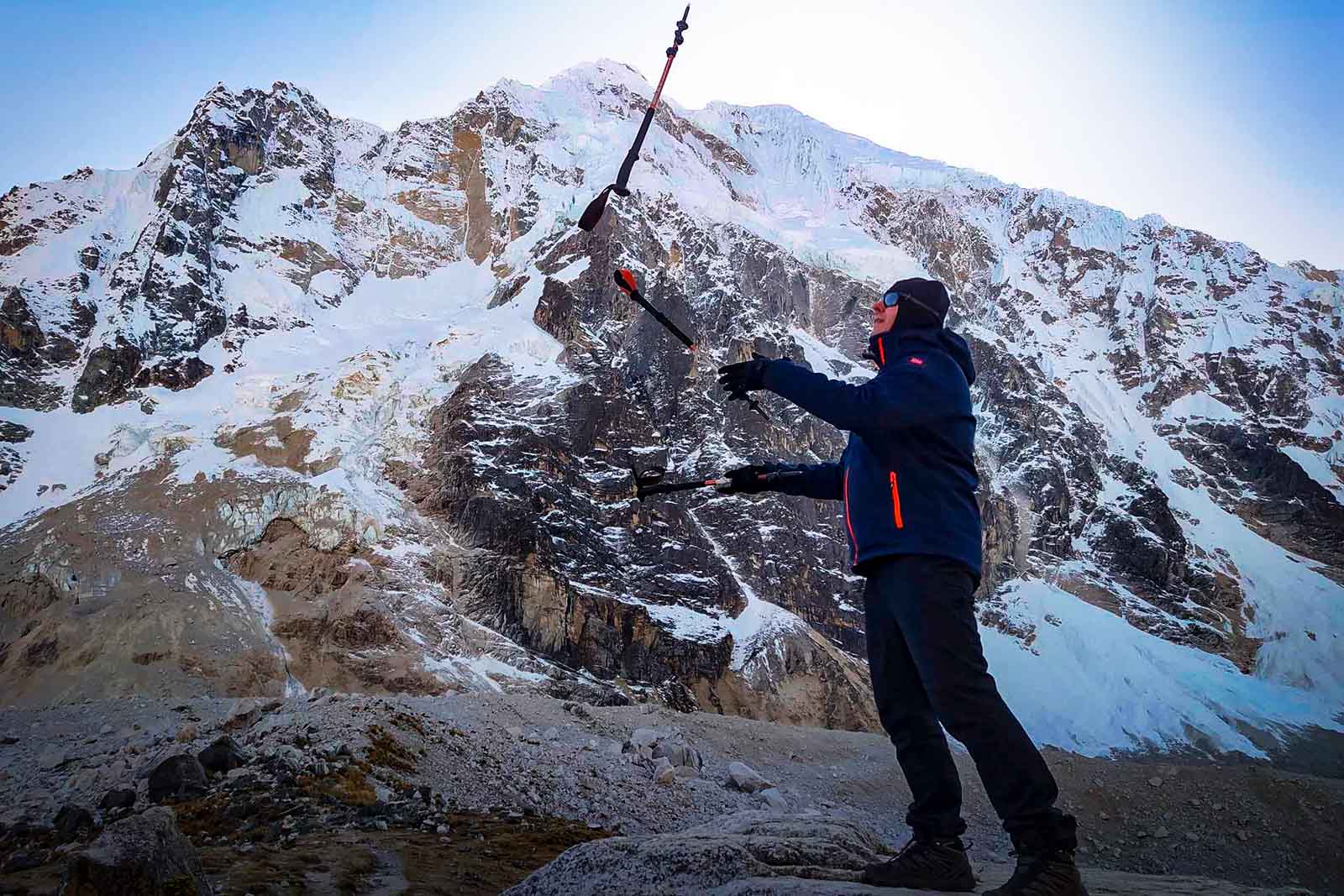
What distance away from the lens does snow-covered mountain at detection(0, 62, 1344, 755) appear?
5375 cm

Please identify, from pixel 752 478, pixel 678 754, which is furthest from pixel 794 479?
pixel 678 754

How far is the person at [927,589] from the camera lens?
339 cm

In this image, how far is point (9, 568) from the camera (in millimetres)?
51375

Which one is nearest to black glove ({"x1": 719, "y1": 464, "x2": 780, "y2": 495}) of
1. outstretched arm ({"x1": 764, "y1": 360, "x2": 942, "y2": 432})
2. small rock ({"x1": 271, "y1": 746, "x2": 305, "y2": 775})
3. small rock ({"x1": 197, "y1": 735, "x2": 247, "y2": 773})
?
outstretched arm ({"x1": 764, "y1": 360, "x2": 942, "y2": 432})

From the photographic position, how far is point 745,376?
4.49m

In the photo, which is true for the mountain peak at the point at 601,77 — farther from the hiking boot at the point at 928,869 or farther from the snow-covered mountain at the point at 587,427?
the hiking boot at the point at 928,869

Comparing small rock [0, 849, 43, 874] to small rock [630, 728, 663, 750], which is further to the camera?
small rock [630, 728, 663, 750]

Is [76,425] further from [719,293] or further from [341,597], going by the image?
[719,293]

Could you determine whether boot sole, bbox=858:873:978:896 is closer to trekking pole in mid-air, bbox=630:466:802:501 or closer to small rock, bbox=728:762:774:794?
trekking pole in mid-air, bbox=630:466:802:501

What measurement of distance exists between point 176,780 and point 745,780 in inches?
390

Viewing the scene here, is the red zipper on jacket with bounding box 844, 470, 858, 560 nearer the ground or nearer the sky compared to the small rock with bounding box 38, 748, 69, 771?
nearer the sky

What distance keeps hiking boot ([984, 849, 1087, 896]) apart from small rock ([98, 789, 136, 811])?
8.37 m

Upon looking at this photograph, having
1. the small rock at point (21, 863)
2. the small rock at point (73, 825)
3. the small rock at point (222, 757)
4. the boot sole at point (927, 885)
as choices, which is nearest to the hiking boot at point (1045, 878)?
the boot sole at point (927, 885)

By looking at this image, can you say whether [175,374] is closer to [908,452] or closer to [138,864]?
[138,864]
